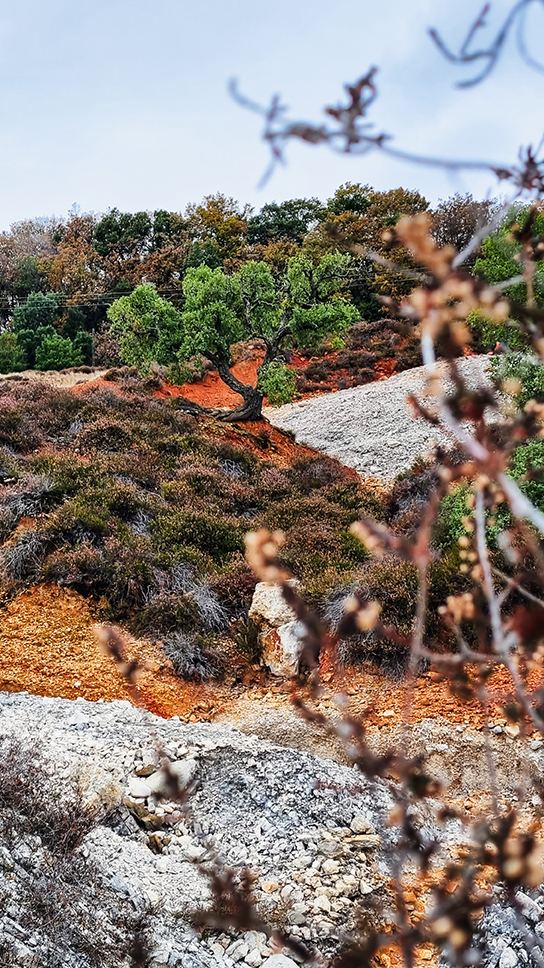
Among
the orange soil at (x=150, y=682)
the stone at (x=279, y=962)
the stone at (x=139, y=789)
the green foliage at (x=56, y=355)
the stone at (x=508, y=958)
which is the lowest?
the orange soil at (x=150, y=682)

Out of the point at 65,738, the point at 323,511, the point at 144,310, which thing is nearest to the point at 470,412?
the point at 65,738

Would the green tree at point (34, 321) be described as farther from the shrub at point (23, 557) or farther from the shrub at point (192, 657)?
the shrub at point (192, 657)

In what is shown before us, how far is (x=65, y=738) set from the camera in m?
4.80

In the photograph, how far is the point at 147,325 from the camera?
52.0ft

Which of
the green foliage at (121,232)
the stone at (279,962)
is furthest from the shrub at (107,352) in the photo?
the stone at (279,962)

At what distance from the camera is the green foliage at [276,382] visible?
1522cm

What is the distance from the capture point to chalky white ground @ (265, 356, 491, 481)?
47.5 ft

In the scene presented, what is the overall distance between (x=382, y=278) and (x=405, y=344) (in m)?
4.64

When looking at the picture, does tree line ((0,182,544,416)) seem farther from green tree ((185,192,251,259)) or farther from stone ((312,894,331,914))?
stone ((312,894,331,914))

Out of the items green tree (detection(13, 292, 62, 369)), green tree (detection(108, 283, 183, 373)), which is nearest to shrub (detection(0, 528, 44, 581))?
green tree (detection(108, 283, 183, 373))

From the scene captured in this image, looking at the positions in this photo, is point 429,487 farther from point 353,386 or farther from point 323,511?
point 353,386

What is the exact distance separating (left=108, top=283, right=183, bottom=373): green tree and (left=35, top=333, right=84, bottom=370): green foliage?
40.3 feet

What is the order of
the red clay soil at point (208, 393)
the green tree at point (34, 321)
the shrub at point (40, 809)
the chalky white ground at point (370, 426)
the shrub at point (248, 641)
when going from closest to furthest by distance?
1. the shrub at point (40, 809)
2. the shrub at point (248, 641)
3. the chalky white ground at point (370, 426)
4. the red clay soil at point (208, 393)
5. the green tree at point (34, 321)

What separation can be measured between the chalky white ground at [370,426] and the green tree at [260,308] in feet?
8.14
